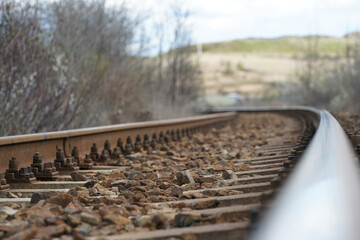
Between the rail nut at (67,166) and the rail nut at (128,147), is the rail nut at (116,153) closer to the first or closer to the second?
the rail nut at (128,147)

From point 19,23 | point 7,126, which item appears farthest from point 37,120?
point 19,23

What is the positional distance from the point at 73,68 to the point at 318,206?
8.09 metres

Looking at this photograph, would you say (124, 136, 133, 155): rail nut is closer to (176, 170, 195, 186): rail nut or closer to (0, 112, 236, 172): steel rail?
(0, 112, 236, 172): steel rail

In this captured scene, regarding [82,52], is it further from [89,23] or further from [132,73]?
[132,73]

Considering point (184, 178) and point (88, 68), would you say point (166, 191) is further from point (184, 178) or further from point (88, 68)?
point (88, 68)

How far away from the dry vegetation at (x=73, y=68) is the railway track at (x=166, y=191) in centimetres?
177

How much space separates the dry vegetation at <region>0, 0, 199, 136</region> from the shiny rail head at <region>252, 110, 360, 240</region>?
5.78 m

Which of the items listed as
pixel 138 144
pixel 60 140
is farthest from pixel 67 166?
pixel 138 144

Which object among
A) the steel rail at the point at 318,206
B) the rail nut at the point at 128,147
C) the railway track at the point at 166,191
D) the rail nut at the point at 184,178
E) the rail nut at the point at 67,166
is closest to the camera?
the steel rail at the point at 318,206

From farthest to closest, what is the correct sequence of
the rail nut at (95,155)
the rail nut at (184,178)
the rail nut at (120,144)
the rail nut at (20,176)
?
the rail nut at (120,144) → the rail nut at (95,155) → the rail nut at (20,176) → the rail nut at (184,178)

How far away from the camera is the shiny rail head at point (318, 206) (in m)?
1.29

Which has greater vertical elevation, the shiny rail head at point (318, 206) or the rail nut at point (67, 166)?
the shiny rail head at point (318, 206)

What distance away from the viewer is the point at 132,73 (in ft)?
39.3

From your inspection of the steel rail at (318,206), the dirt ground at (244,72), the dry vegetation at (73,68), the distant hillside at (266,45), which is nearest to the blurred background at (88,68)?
the dry vegetation at (73,68)
